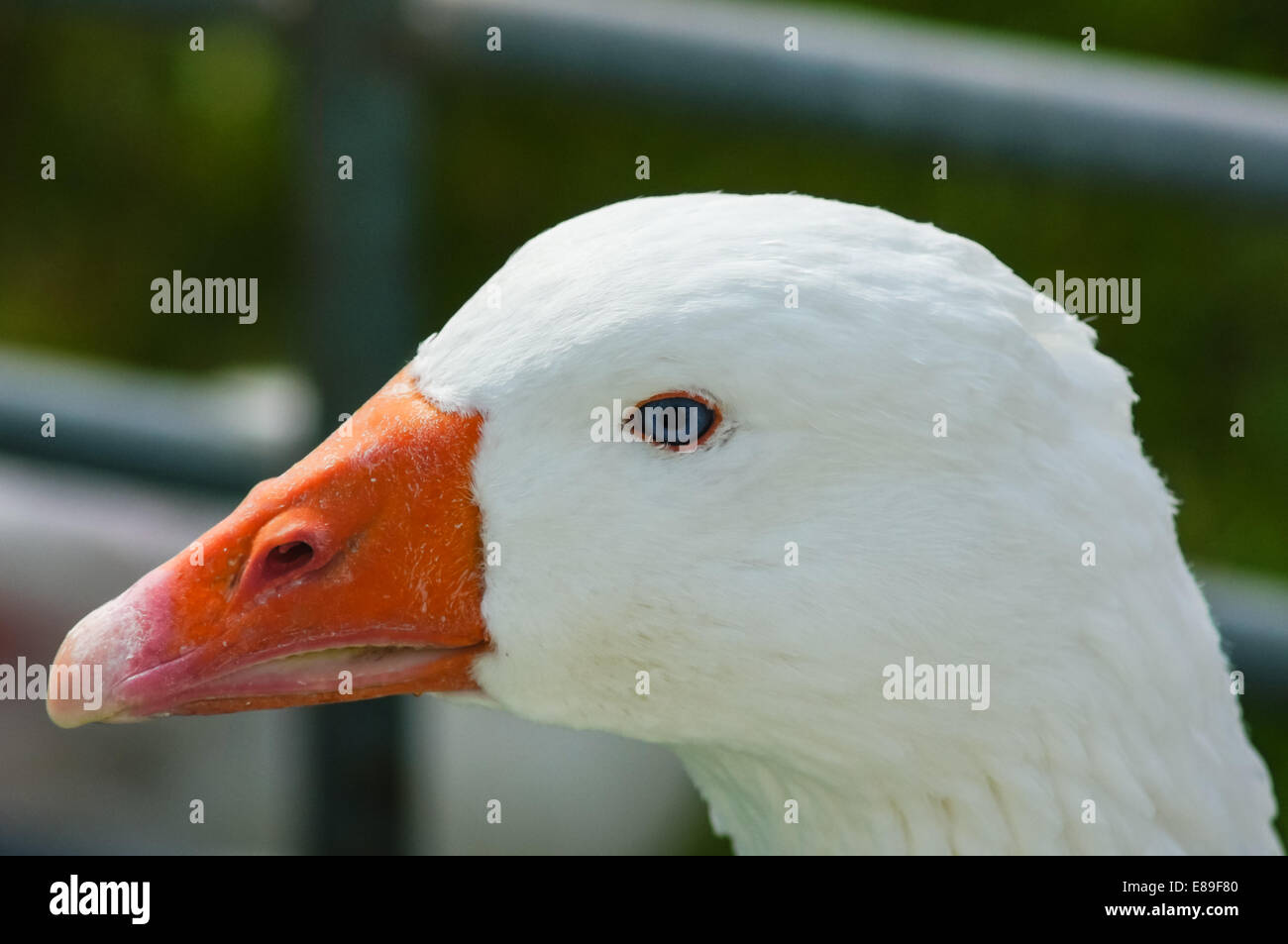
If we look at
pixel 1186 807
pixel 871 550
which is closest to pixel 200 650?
pixel 871 550

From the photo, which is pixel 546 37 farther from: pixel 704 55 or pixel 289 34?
pixel 289 34

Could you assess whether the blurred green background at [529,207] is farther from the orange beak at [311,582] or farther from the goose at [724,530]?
the orange beak at [311,582]

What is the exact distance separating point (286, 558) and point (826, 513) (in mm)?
752

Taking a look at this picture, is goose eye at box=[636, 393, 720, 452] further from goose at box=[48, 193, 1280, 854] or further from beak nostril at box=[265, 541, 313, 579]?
beak nostril at box=[265, 541, 313, 579]

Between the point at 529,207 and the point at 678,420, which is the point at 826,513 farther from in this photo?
the point at 529,207

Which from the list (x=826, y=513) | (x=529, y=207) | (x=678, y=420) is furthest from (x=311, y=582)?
(x=529, y=207)

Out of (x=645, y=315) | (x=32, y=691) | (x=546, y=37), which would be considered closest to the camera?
Result: (x=645, y=315)

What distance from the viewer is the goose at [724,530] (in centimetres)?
236

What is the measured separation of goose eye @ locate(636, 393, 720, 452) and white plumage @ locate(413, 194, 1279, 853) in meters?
0.02

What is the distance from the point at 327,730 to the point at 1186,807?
2.36 m

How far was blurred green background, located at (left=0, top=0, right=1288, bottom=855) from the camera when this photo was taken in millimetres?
7402

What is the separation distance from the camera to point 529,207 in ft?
26.7

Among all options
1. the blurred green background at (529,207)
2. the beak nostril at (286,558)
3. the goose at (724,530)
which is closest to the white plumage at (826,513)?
the goose at (724,530)

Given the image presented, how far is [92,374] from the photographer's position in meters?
4.41
